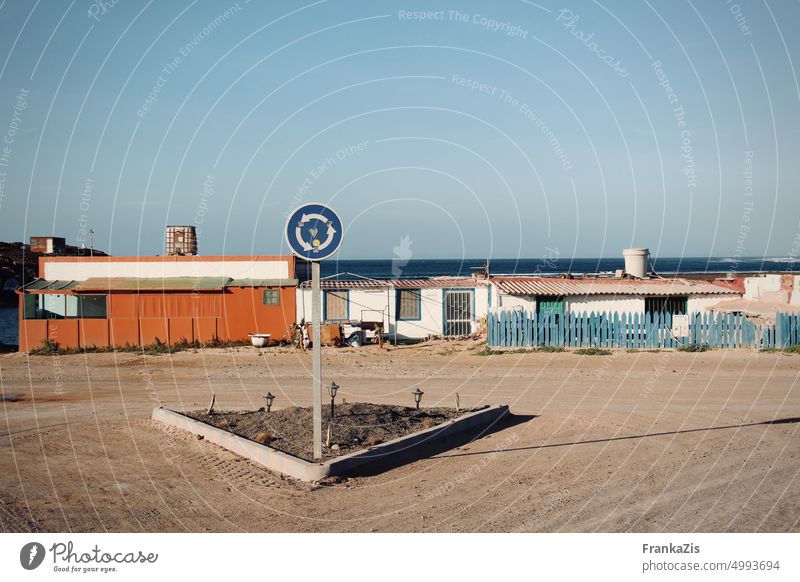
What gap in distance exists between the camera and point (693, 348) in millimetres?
24641

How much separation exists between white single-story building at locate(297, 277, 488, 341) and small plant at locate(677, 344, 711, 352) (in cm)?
777

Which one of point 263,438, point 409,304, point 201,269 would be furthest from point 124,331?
point 263,438

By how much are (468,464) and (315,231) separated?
400cm

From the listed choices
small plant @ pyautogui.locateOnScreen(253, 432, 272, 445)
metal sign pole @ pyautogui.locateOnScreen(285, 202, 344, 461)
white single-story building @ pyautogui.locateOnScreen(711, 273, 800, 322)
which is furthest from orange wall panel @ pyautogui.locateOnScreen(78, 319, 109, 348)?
white single-story building @ pyautogui.locateOnScreen(711, 273, 800, 322)

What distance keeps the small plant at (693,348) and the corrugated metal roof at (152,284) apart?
1712 centimetres

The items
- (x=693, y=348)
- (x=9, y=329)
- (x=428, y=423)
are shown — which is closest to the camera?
(x=428, y=423)

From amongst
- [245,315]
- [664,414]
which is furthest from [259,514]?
[245,315]

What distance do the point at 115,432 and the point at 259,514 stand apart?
18.9ft

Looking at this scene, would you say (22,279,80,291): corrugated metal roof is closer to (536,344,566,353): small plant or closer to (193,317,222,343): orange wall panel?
(193,317,222,343): orange wall panel

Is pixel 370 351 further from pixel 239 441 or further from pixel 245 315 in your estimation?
pixel 239 441

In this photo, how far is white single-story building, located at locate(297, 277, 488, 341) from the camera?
28.7m

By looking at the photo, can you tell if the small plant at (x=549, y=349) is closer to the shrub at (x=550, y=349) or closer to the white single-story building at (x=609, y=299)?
the shrub at (x=550, y=349)

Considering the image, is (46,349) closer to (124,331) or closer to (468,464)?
(124,331)

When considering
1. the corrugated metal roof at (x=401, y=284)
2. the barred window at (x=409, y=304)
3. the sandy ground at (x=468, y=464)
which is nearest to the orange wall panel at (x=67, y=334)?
the sandy ground at (x=468, y=464)
